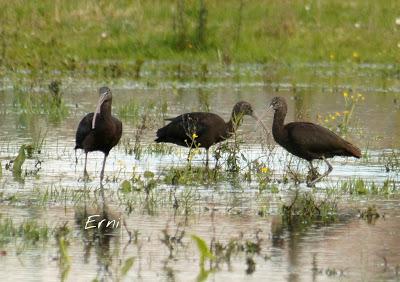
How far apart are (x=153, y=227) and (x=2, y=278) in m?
2.10

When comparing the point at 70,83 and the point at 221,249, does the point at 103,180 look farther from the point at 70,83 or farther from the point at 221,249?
the point at 70,83

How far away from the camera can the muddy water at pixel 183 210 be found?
30.0 ft

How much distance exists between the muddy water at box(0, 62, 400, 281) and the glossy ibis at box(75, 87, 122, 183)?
249mm

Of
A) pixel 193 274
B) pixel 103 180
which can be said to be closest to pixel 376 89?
pixel 103 180

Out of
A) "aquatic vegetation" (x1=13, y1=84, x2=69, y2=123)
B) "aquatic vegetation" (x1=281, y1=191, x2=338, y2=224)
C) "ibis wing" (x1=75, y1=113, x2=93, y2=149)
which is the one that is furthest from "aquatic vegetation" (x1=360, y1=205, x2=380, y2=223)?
"aquatic vegetation" (x1=13, y1=84, x2=69, y2=123)

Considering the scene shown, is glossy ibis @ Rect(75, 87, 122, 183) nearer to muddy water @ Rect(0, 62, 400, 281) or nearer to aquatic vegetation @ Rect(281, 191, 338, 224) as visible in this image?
muddy water @ Rect(0, 62, 400, 281)

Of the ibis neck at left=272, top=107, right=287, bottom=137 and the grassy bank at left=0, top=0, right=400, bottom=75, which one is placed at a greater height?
the grassy bank at left=0, top=0, right=400, bottom=75

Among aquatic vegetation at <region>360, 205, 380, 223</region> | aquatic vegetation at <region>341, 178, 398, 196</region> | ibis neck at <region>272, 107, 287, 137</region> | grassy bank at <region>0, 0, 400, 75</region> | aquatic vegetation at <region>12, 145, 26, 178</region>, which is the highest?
grassy bank at <region>0, 0, 400, 75</region>

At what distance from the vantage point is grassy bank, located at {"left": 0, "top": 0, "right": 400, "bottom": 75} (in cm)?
2573

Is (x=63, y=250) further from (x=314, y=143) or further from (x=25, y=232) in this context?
(x=314, y=143)

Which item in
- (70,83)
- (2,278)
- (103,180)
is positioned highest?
(70,83)

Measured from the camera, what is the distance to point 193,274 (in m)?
8.94

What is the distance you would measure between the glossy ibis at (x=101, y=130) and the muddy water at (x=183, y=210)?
0.82 ft

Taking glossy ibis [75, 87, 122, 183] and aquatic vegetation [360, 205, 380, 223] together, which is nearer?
aquatic vegetation [360, 205, 380, 223]
